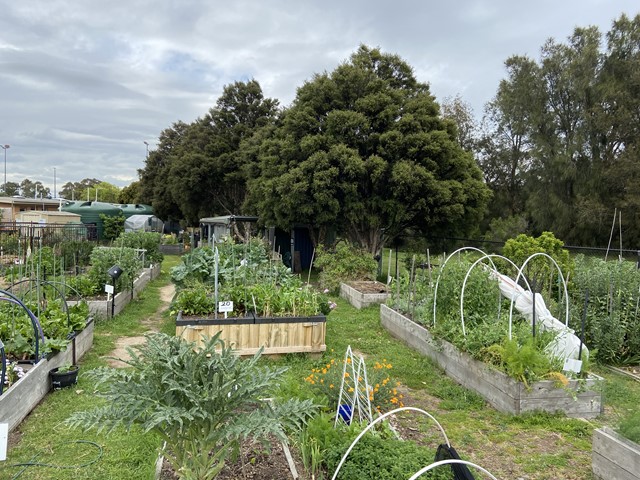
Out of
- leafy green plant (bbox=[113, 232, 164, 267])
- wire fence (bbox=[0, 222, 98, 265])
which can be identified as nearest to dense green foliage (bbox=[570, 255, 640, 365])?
leafy green plant (bbox=[113, 232, 164, 267])

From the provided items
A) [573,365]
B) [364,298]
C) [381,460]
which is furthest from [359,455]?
[364,298]

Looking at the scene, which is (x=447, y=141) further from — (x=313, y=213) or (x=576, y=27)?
(x=576, y=27)

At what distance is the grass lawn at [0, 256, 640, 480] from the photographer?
3.19 meters

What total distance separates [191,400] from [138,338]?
5.20 metres

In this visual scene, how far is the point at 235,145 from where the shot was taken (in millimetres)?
21578

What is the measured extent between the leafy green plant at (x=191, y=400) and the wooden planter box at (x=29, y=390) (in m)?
1.74

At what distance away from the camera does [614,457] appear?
2943 millimetres

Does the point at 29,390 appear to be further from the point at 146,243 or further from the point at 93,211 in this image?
the point at 93,211

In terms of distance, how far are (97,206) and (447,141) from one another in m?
25.0

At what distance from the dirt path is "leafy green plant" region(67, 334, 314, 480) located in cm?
178

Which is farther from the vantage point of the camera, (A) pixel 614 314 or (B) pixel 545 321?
(A) pixel 614 314

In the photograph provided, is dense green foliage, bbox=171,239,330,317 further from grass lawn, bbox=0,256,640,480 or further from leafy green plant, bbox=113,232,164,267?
leafy green plant, bbox=113,232,164,267

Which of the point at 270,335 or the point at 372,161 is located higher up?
the point at 372,161

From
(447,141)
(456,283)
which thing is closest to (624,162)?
(447,141)
